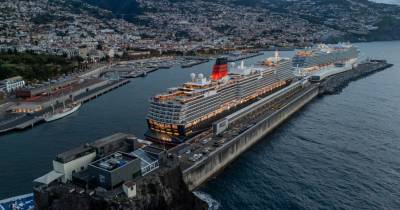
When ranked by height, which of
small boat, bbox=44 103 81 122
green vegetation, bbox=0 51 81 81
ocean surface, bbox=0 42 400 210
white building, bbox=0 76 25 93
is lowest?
ocean surface, bbox=0 42 400 210

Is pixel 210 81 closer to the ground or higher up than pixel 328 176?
higher up

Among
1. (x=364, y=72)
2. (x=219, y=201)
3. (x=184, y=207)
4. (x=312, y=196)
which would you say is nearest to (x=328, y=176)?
(x=312, y=196)

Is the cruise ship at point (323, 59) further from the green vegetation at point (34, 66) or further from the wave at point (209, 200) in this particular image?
the wave at point (209, 200)

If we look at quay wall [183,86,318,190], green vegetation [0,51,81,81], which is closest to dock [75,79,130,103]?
green vegetation [0,51,81,81]

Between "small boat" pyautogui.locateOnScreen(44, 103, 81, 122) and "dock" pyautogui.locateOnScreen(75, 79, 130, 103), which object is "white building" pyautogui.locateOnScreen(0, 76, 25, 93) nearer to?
"dock" pyautogui.locateOnScreen(75, 79, 130, 103)

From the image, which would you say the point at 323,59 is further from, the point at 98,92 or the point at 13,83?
the point at 13,83

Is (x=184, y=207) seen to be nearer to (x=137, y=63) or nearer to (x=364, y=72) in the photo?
(x=364, y=72)
